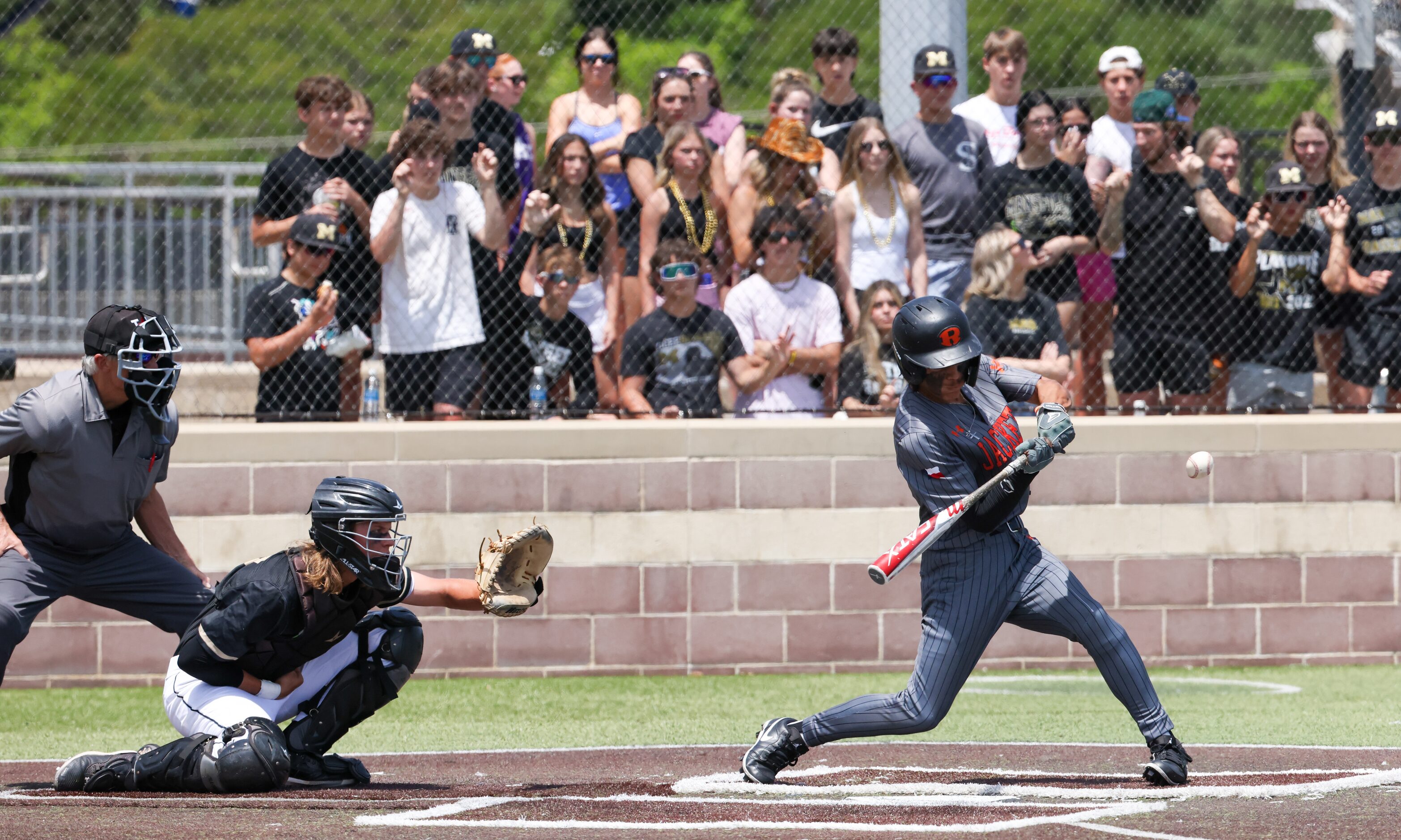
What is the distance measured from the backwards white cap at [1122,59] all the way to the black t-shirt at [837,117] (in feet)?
4.22

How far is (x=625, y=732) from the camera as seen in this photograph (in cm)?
752

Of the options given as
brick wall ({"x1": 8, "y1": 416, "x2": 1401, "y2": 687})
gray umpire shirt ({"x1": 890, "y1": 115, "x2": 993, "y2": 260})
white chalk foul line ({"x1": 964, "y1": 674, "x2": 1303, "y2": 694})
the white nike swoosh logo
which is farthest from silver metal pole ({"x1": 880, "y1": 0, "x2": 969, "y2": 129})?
white chalk foul line ({"x1": 964, "y1": 674, "x2": 1303, "y2": 694})

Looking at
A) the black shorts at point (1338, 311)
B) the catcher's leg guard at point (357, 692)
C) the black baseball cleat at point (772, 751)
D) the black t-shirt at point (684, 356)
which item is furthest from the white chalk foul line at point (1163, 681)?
the catcher's leg guard at point (357, 692)

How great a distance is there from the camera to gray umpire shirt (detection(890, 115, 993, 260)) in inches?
369

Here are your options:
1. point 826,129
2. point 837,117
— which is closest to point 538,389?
point 826,129

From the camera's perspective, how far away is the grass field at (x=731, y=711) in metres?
7.21

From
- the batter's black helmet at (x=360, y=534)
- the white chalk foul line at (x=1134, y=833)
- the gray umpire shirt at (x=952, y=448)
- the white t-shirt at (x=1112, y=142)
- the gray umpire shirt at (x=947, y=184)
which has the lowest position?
the white chalk foul line at (x=1134, y=833)

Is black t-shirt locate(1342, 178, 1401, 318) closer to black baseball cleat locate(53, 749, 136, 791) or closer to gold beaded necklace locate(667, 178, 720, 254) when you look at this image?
gold beaded necklace locate(667, 178, 720, 254)

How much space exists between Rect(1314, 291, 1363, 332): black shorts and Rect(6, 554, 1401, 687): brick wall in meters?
1.28

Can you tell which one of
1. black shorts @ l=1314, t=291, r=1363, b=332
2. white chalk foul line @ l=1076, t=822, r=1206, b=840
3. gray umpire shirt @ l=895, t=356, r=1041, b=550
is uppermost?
black shorts @ l=1314, t=291, r=1363, b=332

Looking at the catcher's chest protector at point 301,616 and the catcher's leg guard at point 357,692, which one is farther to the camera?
A: the catcher's leg guard at point 357,692

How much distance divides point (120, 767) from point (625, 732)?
243 cm

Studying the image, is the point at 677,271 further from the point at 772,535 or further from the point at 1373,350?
the point at 1373,350

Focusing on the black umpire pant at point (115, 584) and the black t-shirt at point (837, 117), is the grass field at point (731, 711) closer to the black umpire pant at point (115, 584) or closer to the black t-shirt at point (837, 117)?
the black umpire pant at point (115, 584)
